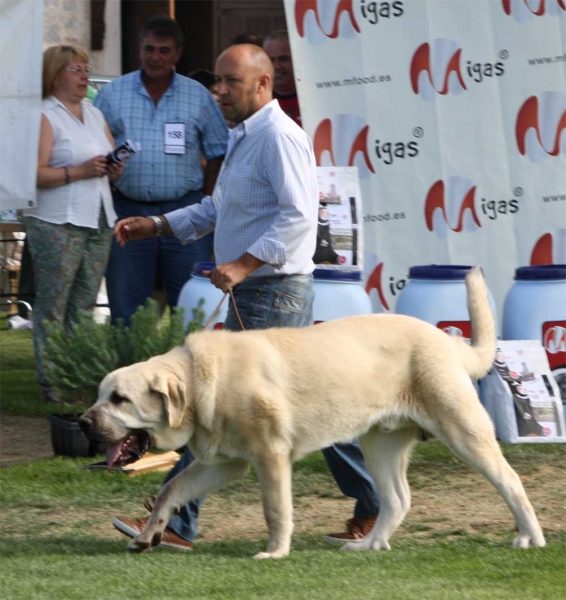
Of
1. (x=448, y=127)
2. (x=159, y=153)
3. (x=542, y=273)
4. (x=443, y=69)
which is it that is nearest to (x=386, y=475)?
(x=542, y=273)

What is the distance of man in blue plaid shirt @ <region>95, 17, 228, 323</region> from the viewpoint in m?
8.38

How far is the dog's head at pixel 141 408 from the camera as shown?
4.99 metres

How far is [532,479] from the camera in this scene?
673 centimetres

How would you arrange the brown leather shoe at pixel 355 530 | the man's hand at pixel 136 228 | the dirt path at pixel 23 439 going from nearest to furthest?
the brown leather shoe at pixel 355 530
the man's hand at pixel 136 228
the dirt path at pixel 23 439

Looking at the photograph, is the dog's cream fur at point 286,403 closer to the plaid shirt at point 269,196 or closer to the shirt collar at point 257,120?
the plaid shirt at point 269,196

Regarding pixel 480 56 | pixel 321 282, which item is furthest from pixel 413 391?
pixel 480 56

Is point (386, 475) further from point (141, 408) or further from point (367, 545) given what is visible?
point (141, 408)

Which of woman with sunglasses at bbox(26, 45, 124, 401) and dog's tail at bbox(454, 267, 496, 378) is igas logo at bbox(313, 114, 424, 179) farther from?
dog's tail at bbox(454, 267, 496, 378)

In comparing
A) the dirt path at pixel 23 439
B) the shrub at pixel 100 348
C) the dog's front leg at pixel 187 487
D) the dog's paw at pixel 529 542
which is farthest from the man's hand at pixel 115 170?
the dog's paw at pixel 529 542

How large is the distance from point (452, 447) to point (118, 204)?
13.1 ft

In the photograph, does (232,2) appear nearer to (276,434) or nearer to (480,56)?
(480,56)

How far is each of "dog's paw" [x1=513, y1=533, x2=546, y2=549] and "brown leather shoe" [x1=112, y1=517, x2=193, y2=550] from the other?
136 cm

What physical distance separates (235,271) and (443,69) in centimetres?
392

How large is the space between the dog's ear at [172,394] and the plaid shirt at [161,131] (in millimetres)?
3507
